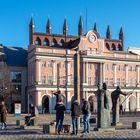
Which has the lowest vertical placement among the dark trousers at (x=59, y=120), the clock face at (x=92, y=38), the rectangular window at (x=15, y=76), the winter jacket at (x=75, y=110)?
the dark trousers at (x=59, y=120)

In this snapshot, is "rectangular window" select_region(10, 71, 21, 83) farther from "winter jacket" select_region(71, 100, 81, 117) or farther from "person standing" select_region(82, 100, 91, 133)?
"winter jacket" select_region(71, 100, 81, 117)

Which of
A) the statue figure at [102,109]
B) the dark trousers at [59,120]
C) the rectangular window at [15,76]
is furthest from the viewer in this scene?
the rectangular window at [15,76]

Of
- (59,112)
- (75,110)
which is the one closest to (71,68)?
(59,112)

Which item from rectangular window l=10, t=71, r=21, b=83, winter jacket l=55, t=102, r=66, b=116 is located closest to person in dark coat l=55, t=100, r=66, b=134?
winter jacket l=55, t=102, r=66, b=116

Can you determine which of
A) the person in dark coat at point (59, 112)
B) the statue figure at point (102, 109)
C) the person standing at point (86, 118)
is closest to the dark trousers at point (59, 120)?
the person in dark coat at point (59, 112)

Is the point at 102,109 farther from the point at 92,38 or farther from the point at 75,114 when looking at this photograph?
the point at 92,38

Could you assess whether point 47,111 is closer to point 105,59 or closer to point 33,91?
point 33,91

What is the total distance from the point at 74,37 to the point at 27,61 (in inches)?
541

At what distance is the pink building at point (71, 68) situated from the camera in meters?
74.5

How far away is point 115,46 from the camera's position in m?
94.8

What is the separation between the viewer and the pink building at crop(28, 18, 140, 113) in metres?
74.5

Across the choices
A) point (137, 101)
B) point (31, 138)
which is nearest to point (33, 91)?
point (137, 101)

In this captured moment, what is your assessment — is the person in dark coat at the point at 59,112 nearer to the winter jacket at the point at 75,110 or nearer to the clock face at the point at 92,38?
the winter jacket at the point at 75,110

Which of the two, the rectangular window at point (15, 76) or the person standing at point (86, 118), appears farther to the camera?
the rectangular window at point (15, 76)
